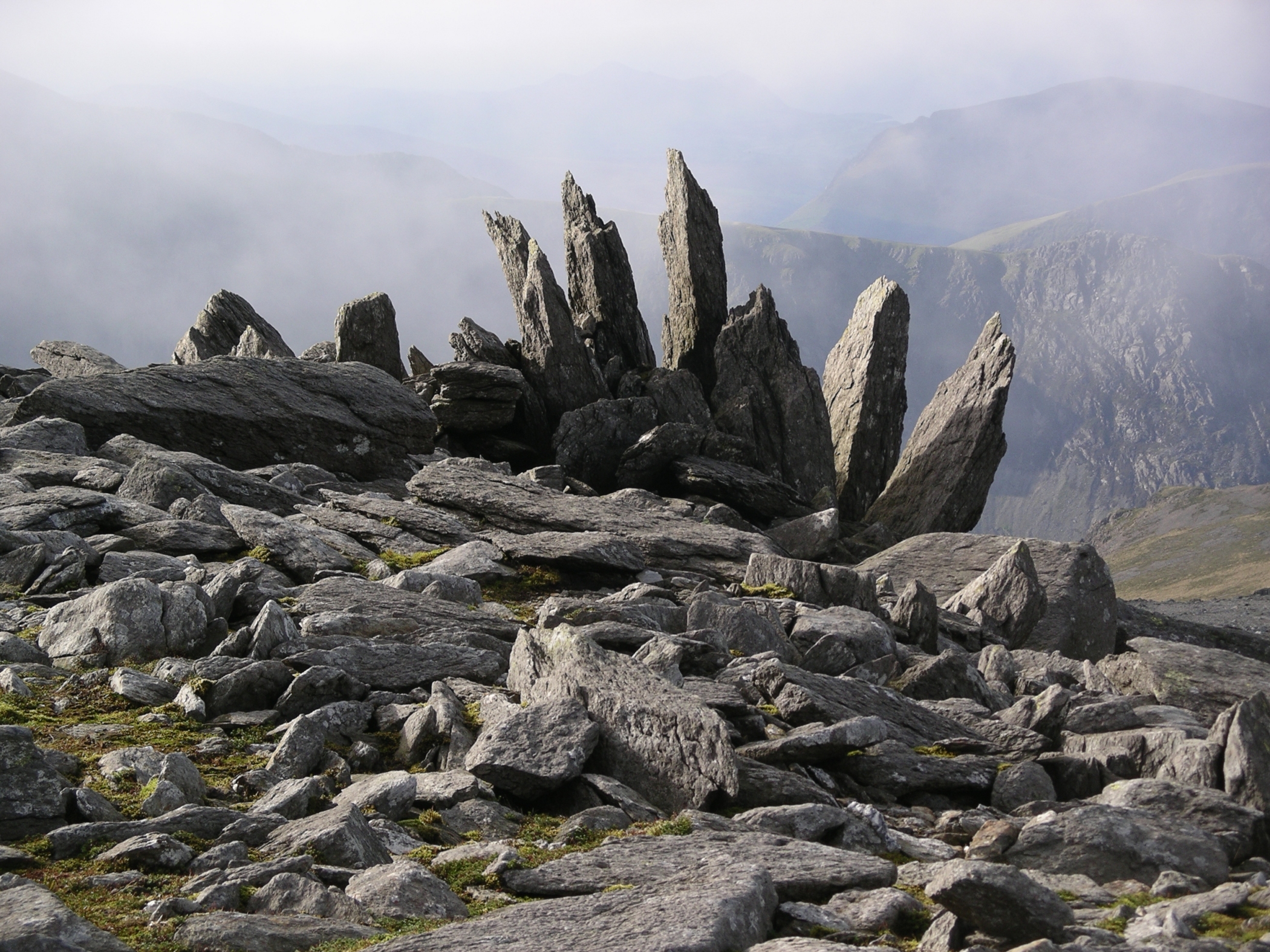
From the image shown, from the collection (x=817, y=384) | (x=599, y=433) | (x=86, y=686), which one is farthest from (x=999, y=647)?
(x=817, y=384)

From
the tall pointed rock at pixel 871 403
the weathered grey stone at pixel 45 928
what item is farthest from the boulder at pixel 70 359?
the weathered grey stone at pixel 45 928

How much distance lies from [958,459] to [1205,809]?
41.8m

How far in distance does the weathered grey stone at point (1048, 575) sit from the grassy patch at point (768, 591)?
563 cm

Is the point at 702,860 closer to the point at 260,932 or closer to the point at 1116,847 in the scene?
the point at 260,932

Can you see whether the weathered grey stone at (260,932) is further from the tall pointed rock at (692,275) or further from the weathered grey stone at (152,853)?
the tall pointed rock at (692,275)

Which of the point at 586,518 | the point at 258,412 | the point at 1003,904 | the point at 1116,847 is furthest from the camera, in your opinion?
the point at 258,412

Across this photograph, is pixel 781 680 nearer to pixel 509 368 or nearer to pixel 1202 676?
pixel 1202 676

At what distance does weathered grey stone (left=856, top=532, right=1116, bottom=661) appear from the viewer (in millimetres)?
27812

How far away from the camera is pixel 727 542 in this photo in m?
25.5

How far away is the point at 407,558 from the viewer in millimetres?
22422

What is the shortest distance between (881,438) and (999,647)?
37506mm

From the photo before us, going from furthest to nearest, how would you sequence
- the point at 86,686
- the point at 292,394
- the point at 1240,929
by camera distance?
the point at 292,394 → the point at 86,686 → the point at 1240,929

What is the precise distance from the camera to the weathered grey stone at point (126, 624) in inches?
551

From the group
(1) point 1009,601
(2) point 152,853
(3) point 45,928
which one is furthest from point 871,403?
(3) point 45,928
